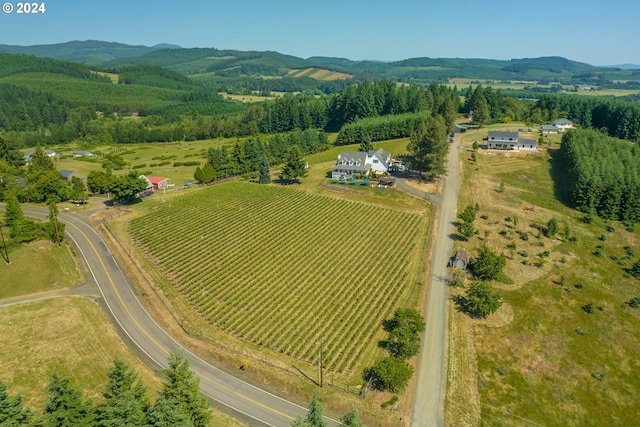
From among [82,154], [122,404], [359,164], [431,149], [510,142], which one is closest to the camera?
[122,404]

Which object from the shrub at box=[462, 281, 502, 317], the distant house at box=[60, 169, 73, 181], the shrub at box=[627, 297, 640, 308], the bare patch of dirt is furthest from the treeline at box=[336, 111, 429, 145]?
the shrub at box=[462, 281, 502, 317]

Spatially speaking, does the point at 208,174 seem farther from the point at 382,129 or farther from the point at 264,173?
the point at 382,129

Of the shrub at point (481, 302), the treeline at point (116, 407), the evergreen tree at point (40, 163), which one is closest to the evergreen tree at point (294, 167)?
the shrub at point (481, 302)

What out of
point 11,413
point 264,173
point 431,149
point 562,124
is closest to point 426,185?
point 431,149

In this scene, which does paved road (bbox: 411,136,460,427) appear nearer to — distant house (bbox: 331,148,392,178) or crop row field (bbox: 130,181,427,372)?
crop row field (bbox: 130,181,427,372)

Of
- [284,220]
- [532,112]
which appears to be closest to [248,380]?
[284,220]

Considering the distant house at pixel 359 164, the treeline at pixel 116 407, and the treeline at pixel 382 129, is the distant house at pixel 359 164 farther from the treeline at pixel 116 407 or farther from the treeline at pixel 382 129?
the treeline at pixel 116 407

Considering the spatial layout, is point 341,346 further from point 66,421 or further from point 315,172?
point 315,172
